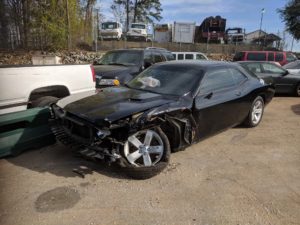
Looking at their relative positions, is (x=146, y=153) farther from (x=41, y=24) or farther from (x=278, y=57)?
(x=41, y=24)

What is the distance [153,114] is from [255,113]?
3.37 m

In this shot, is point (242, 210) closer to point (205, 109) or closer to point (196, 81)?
point (205, 109)

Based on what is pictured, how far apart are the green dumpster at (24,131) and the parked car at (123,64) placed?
122 inches

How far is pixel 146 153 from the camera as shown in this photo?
3.85 m

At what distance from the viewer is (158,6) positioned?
41781 millimetres

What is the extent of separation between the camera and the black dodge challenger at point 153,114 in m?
3.58

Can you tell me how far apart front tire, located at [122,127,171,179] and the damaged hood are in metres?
0.36

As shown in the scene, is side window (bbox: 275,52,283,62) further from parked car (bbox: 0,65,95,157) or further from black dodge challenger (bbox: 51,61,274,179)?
parked car (bbox: 0,65,95,157)

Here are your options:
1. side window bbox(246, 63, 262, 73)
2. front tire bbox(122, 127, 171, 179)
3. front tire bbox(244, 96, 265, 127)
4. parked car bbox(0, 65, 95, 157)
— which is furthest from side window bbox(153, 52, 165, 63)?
front tire bbox(122, 127, 171, 179)

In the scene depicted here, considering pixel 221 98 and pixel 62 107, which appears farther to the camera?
pixel 221 98

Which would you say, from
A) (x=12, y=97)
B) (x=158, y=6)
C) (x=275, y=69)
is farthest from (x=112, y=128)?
(x=158, y=6)

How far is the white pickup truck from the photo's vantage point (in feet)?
14.4

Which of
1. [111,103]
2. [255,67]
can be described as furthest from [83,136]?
[255,67]

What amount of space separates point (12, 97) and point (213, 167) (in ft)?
11.1
